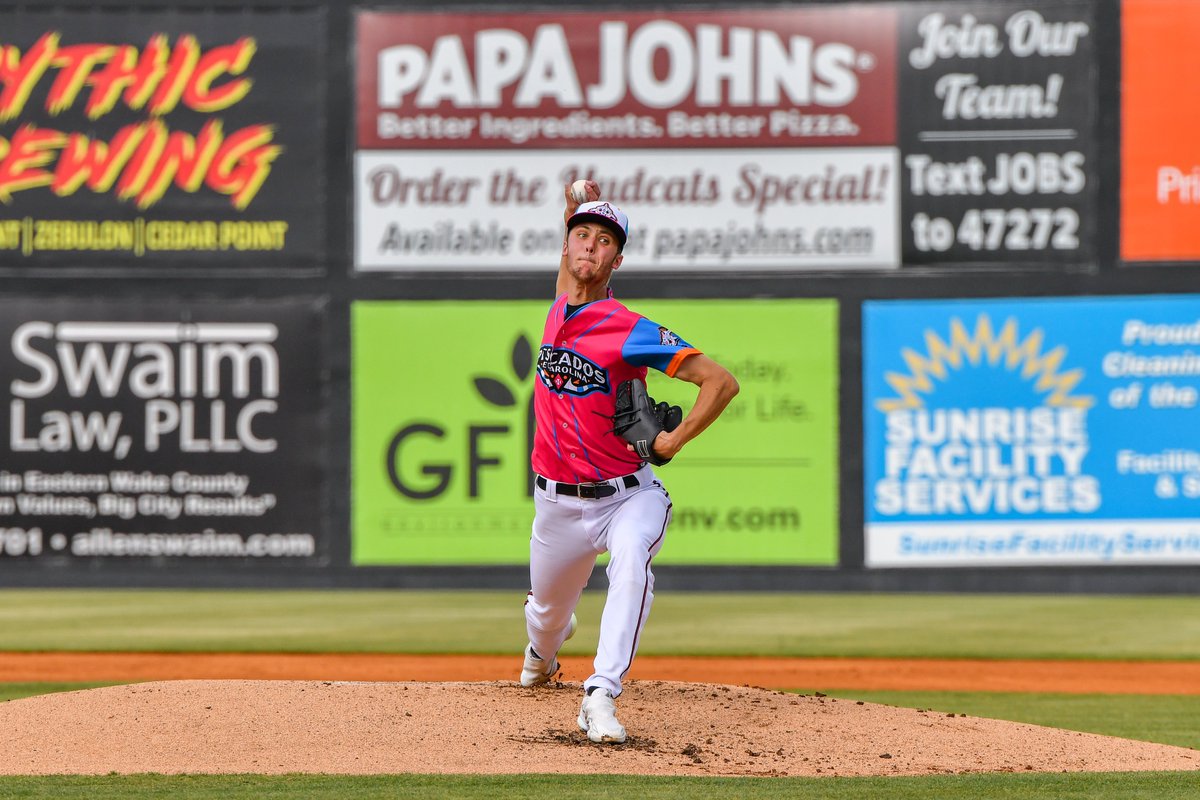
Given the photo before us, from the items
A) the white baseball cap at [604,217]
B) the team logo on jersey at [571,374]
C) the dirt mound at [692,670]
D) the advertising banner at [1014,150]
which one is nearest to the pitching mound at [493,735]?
the team logo on jersey at [571,374]

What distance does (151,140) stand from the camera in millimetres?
15352

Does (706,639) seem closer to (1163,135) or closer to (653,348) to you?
(653,348)

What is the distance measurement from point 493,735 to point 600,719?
46cm

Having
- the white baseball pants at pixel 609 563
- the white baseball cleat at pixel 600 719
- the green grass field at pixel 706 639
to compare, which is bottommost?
the green grass field at pixel 706 639

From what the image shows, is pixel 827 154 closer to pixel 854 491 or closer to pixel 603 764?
pixel 854 491

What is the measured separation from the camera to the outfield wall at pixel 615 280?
1493 cm

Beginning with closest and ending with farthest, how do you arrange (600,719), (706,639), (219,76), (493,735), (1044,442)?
1. (600,719)
2. (493,735)
3. (706,639)
4. (1044,442)
5. (219,76)

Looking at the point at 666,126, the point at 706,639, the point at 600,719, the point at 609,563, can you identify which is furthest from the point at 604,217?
the point at 666,126

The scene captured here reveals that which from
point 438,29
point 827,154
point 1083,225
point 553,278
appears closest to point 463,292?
point 553,278

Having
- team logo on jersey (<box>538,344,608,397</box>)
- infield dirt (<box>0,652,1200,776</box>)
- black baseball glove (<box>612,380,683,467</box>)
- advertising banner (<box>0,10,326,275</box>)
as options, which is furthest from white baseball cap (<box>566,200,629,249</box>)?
advertising banner (<box>0,10,326,275</box>)

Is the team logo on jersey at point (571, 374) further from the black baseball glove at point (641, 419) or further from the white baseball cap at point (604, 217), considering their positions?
the white baseball cap at point (604, 217)

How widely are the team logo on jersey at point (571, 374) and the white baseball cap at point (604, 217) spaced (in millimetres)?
513

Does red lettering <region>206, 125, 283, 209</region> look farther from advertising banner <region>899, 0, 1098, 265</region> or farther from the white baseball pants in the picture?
the white baseball pants

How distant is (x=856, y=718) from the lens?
6633 millimetres
